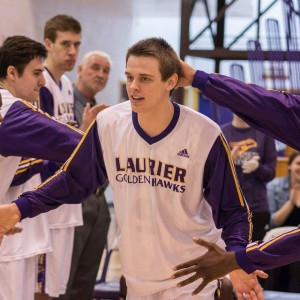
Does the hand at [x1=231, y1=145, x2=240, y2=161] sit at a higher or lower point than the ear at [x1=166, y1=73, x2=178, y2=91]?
lower

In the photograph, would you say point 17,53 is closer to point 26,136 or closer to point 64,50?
point 26,136

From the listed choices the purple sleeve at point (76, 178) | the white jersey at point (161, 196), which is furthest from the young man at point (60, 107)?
the white jersey at point (161, 196)

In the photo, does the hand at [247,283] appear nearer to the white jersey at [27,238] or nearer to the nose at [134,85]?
the nose at [134,85]

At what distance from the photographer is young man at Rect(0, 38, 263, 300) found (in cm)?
388

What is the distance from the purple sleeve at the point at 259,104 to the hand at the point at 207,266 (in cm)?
73

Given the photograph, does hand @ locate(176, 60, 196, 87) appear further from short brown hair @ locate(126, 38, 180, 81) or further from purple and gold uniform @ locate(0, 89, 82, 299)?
purple and gold uniform @ locate(0, 89, 82, 299)

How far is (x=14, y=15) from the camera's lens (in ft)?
20.0

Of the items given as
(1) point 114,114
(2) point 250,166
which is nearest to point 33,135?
(1) point 114,114

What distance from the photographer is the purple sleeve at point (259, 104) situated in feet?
12.3

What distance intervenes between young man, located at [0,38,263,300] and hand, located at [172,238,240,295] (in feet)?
1.31

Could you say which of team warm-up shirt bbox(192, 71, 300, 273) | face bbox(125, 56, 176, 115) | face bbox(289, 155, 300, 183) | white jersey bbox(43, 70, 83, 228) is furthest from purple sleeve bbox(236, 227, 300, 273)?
face bbox(289, 155, 300, 183)

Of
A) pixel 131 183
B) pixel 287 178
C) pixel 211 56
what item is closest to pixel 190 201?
pixel 131 183

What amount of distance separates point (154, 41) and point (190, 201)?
0.86m

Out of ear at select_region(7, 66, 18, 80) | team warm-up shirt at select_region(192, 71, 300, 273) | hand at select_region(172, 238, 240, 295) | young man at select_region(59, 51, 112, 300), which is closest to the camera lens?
hand at select_region(172, 238, 240, 295)
